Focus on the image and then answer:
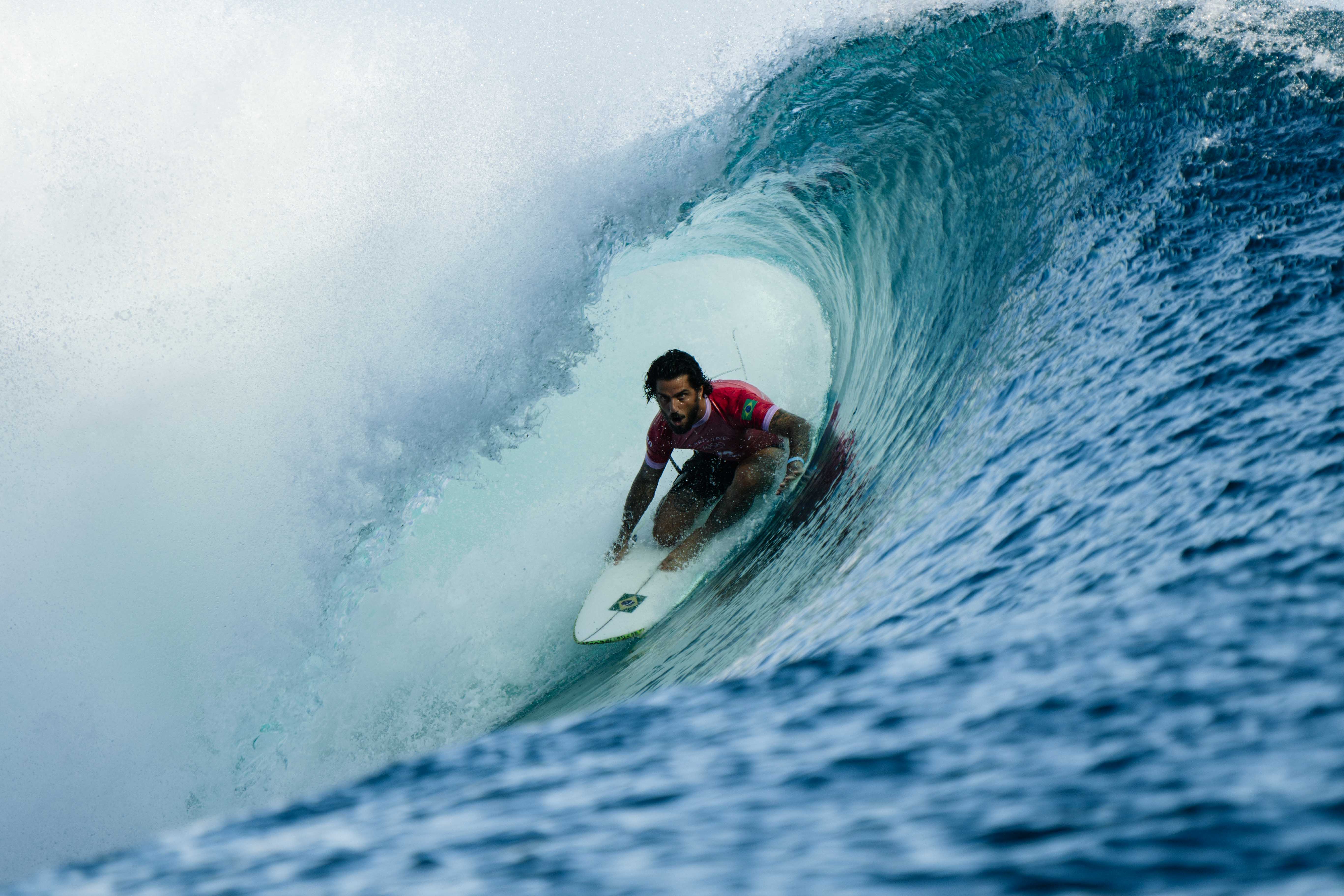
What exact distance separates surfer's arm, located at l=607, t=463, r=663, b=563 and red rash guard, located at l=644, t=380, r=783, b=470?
0.72 feet

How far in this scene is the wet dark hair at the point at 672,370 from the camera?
3779 mm

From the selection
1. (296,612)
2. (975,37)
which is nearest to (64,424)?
(296,612)

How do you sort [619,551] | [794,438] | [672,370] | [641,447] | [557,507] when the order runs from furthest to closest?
[641,447], [557,507], [619,551], [794,438], [672,370]

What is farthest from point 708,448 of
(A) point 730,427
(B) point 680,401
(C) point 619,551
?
(C) point 619,551

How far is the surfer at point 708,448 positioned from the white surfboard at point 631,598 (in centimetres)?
8

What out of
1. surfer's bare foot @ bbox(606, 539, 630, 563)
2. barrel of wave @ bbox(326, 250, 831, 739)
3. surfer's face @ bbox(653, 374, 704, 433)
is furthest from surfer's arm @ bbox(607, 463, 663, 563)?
surfer's face @ bbox(653, 374, 704, 433)

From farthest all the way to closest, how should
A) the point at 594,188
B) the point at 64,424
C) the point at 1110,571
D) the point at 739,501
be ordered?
the point at 64,424, the point at 594,188, the point at 739,501, the point at 1110,571

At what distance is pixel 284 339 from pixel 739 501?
13.3ft

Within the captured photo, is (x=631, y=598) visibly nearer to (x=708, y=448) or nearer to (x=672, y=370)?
(x=708, y=448)

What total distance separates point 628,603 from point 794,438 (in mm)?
1192

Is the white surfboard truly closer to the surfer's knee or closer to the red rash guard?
the surfer's knee

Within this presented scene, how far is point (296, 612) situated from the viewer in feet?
16.0

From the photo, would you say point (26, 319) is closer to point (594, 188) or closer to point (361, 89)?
point (361, 89)

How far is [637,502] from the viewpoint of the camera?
4.39m
